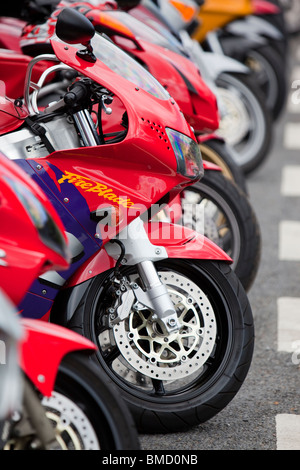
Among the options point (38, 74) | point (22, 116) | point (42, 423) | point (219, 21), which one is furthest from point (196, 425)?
point (219, 21)

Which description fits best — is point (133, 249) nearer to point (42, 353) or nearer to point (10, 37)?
point (42, 353)

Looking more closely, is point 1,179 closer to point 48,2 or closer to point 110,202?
point 110,202

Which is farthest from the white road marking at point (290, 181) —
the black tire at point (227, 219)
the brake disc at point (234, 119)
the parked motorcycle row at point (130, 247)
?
the parked motorcycle row at point (130, 247)

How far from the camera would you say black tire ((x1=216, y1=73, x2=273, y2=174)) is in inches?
292

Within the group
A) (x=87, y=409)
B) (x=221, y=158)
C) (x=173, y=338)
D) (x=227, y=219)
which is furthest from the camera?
(x=221, y=158)

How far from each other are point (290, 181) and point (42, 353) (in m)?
5.59

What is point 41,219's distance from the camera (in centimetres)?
272

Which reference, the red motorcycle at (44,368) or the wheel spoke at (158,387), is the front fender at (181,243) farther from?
the red motorcycle at (44,368)

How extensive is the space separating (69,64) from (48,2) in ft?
5.75

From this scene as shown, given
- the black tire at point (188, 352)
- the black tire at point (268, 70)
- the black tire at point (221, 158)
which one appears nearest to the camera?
the black tire at point (188, 352)

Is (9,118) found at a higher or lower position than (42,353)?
higher

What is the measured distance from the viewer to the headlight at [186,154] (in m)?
3.54

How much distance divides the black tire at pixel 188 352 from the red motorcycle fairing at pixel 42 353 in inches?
33.8

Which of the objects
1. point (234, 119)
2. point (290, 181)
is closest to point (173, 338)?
point (234, 119)
